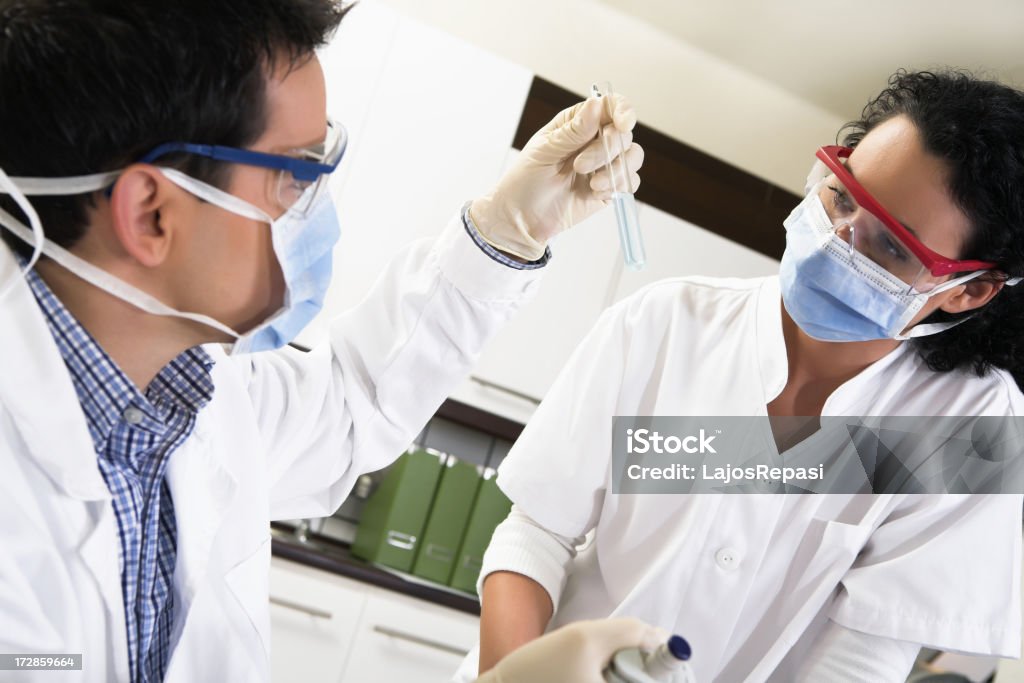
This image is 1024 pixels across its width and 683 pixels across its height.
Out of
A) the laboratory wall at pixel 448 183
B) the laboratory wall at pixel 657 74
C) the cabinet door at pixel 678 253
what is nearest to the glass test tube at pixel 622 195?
the laboratory wall at pixel 448 183

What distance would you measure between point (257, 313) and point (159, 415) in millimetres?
146

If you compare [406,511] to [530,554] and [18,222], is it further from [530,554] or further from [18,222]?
[18,222]

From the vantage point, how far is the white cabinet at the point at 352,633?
2594 millimetres

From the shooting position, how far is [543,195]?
50.1 inches

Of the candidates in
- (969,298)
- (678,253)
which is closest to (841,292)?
(969,298)

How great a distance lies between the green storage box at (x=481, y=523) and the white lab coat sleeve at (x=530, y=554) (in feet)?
5.01

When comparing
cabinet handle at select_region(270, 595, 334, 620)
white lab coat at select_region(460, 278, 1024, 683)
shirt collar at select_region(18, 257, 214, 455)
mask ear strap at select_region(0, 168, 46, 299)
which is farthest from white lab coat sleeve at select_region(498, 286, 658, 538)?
cabinet handle at select_region(270, 595, 334, 620)

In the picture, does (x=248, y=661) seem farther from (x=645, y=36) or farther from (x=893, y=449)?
(x=645, y=36)

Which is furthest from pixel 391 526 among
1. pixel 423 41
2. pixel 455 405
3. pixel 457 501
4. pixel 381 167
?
pixel 423 41

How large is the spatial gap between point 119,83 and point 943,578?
111 centimetres

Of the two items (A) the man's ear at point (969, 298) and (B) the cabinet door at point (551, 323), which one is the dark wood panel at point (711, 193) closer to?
(B) the cabinet door at point (551, 323)

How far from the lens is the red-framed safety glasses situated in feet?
4.47

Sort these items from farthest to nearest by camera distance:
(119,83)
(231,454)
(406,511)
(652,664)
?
(406,511) → (231,454) → (119,83) → (652,664)

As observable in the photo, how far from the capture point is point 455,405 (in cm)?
303
